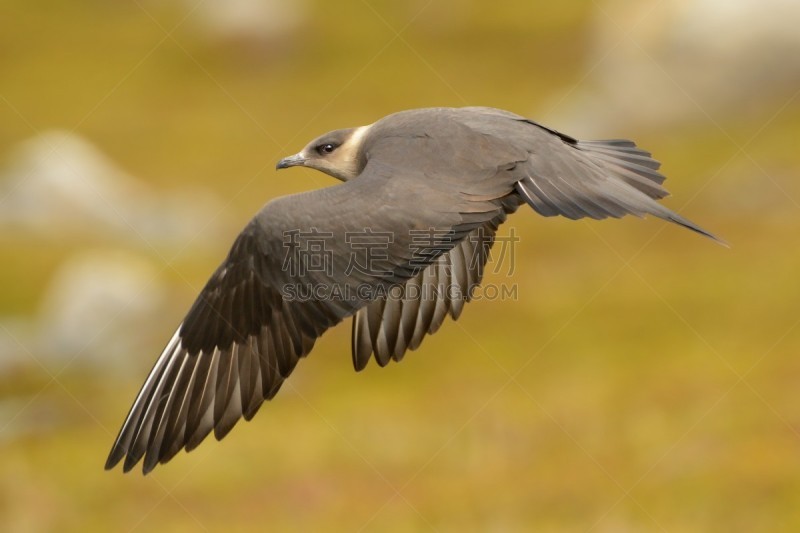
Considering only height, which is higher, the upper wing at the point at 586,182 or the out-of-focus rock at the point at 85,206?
the upper wing at the point at 586,182

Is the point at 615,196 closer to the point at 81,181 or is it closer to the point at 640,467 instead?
the point at 640,467

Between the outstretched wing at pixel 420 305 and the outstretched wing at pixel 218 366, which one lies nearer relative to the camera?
the outstretched wing at pixel 218 366

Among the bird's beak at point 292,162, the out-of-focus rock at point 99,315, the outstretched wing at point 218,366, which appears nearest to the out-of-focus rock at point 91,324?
the out-of-focus rock at point 99,315

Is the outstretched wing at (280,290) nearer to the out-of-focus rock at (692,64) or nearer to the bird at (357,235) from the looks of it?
the bird at (357,235)

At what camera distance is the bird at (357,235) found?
613 cm

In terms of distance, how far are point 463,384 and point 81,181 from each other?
34.5ft

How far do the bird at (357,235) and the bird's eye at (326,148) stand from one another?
1.17 feet

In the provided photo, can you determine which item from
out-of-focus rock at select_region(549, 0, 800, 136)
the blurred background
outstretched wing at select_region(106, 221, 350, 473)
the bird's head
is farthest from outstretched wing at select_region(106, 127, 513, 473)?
out-of-focus rock at select_region(549, 0, 800, 136)

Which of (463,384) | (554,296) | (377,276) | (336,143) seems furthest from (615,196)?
(554,296)

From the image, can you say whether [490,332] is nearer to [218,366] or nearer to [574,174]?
[218,366]

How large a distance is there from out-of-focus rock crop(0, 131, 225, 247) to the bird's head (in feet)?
48.8

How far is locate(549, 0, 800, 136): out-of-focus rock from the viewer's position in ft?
79.7

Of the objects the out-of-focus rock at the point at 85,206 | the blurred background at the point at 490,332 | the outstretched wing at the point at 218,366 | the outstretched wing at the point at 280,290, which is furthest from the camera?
the out-of-focus rock at the point at 85,206

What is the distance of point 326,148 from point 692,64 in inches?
753
